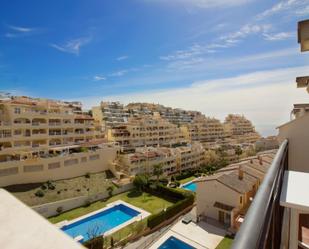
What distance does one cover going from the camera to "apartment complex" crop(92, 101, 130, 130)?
5162 cm

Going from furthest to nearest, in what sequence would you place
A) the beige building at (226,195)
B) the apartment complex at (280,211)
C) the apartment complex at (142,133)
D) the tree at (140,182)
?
1. the apartment complex at (142,133)
2. the tree at (140,182)
3. the beige building at (226,195)
4. the apartment complex at (280,211)

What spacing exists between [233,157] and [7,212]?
43461 millimetres

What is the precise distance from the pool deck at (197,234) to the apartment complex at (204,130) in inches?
1488

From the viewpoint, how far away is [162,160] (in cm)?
3250

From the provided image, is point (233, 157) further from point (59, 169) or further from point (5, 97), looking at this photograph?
point (5, 97)

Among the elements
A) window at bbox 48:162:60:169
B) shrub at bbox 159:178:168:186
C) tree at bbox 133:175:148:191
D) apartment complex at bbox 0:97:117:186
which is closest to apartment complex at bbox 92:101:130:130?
apartment complex at bbox 0:97:117:186

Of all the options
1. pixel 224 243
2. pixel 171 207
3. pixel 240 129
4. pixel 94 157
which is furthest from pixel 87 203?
pixel 240 129

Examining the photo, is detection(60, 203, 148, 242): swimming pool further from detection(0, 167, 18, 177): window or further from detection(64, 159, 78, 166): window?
detection(0, 167, 18, 177): window

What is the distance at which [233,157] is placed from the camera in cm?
4138

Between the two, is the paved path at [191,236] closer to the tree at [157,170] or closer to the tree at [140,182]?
the tree at [140,182]

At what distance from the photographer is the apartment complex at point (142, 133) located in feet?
138

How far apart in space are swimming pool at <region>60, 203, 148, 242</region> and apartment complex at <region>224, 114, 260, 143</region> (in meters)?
46.9

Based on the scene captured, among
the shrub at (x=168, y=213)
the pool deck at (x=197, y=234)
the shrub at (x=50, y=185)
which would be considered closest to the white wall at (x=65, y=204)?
the shrub at (x=50, y=185)

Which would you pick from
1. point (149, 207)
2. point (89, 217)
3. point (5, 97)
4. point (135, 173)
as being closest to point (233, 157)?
point (135, 173)
